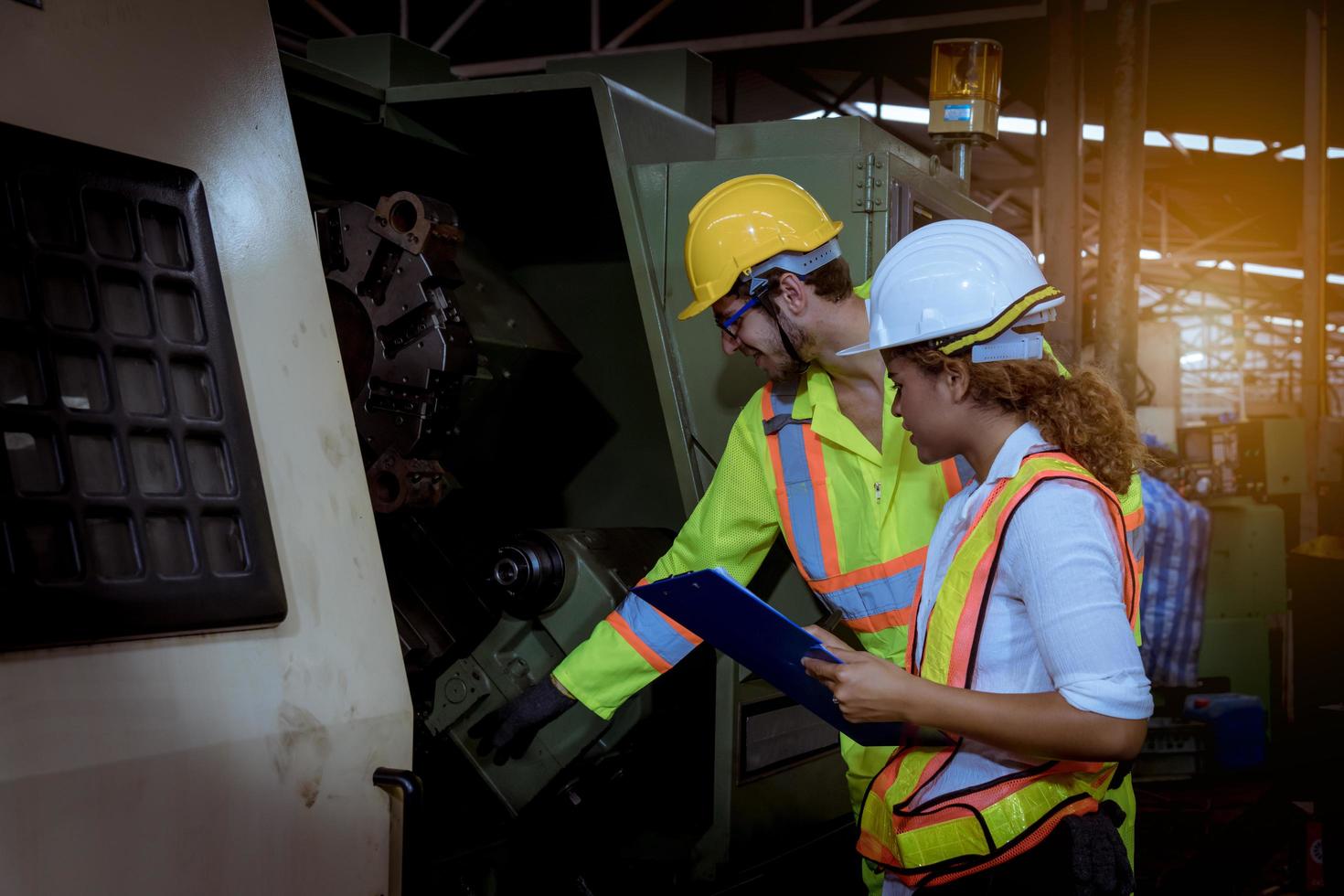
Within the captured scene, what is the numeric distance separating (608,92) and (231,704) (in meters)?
1.87

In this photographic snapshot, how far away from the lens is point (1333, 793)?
10.5 feet

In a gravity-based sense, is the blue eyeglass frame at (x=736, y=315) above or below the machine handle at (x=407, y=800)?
above

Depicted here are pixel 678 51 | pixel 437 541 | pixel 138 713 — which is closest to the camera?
pixel 138 713

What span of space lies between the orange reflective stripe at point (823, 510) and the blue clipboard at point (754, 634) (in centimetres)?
73

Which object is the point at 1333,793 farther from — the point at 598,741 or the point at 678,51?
the point at 678,51

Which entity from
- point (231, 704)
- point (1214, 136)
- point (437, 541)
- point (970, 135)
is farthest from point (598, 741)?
point (1214, 136)

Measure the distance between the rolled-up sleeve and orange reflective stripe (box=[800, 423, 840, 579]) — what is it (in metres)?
0.98

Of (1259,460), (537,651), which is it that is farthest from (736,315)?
(1259,460)

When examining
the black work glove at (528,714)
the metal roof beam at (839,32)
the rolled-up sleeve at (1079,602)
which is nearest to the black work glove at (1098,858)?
the rolled-up sleeve at (1079,602)

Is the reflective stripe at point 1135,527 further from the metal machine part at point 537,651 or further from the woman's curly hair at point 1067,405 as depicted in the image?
the metal machine part at point 537,651

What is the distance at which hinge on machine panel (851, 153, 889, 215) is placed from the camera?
2.61m

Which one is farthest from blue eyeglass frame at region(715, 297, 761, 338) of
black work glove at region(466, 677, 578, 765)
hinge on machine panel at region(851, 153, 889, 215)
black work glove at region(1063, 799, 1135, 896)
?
black work glove at region(1063, 799, 1135, 896)

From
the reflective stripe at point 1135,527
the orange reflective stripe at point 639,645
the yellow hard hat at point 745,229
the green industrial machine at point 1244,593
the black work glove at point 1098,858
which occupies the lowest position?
the green industrial machine at point 1244,593

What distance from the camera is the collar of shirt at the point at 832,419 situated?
2219mm
